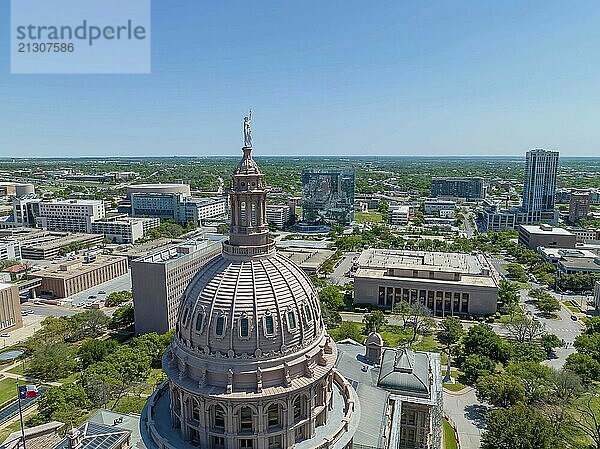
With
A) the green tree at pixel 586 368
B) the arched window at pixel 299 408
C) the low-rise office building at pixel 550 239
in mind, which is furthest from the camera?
the low-rise office building at pixel 550 239

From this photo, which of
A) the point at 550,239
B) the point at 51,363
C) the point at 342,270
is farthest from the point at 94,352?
the point at 550,239

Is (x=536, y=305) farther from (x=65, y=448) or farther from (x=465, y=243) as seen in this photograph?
(x=65, y=448)

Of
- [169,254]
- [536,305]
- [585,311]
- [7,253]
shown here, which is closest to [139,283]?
[169,254]

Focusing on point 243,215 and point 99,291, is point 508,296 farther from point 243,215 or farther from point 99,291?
point 99,291

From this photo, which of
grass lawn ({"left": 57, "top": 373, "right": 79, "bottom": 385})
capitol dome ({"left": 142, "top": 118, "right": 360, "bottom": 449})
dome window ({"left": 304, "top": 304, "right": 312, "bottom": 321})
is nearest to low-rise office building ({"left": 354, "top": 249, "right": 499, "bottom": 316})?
grass lawn ({"left": 57, "top": 373, "right": 79, "bottom": 385})

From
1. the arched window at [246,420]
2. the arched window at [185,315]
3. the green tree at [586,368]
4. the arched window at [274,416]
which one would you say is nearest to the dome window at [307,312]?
the arched window at [274,416]

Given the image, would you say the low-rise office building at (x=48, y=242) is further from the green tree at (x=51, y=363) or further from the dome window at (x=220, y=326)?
the dome window at (x=220, y=326)

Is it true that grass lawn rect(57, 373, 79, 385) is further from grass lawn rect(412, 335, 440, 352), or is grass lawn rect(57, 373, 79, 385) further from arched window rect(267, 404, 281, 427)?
grass lawn rect(412, 335, 440, 352)
